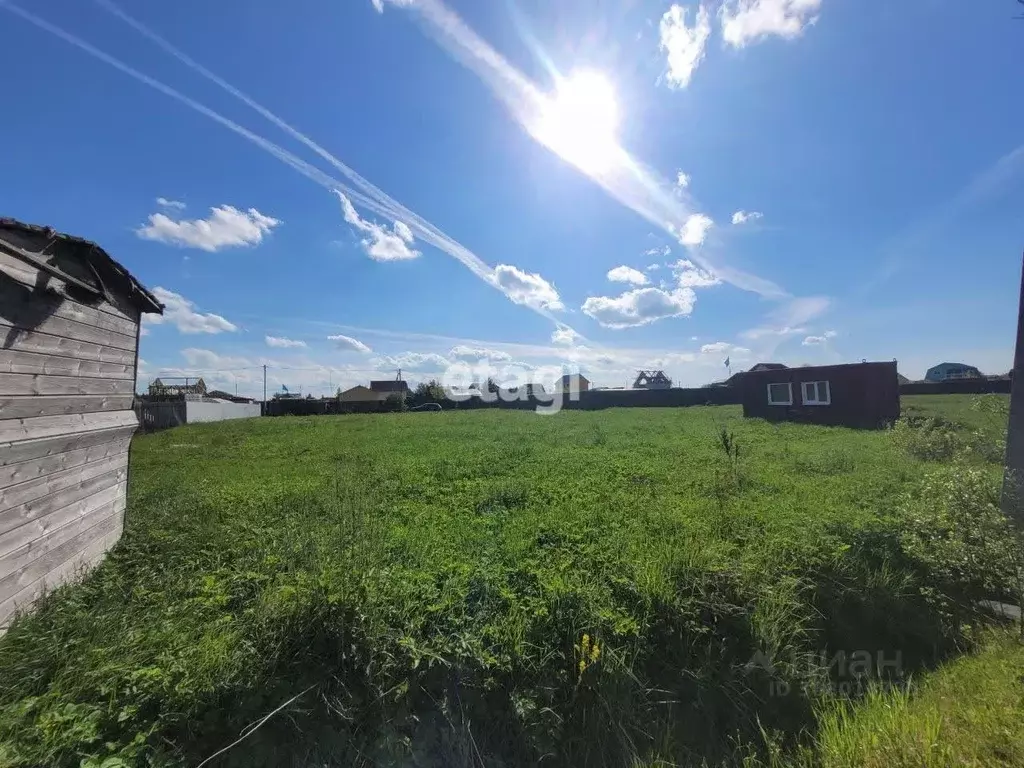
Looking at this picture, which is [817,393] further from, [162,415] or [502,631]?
[162,415]

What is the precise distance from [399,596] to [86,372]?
3508mm

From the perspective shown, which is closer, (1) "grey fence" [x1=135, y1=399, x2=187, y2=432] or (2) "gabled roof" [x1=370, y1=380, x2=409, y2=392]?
(1) "grey fence" [x1=135, y1=399, x2=187, y2=432]

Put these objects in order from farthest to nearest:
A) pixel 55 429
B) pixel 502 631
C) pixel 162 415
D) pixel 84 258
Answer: pixel 162 415 < pixel 84 258 < pixel 55 429 < pixel 502 631

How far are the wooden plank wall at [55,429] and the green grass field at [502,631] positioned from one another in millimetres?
301

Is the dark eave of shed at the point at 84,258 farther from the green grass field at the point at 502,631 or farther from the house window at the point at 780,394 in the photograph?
the house window at the point at 780,394

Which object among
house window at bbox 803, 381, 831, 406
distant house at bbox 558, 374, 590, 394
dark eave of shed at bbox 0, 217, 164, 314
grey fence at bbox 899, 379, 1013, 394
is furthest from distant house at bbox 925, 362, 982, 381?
dark eave of shed at bbox 0, 217, 164, 314

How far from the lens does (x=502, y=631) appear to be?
2930 millimetres

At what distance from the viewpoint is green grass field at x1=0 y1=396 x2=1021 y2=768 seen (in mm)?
2475

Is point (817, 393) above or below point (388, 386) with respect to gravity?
below

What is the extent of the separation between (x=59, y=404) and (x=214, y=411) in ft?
84.1

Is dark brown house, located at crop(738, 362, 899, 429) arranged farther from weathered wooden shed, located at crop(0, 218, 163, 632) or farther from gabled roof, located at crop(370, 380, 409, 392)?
gabled roof, located at crop(370, 380, 409, 392)

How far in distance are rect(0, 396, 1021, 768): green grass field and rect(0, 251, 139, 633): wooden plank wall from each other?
301 mm

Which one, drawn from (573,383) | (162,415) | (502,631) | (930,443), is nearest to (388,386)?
(573,383)

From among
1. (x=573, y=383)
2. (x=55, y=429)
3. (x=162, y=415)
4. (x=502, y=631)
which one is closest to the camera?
(x=502, y=631)
